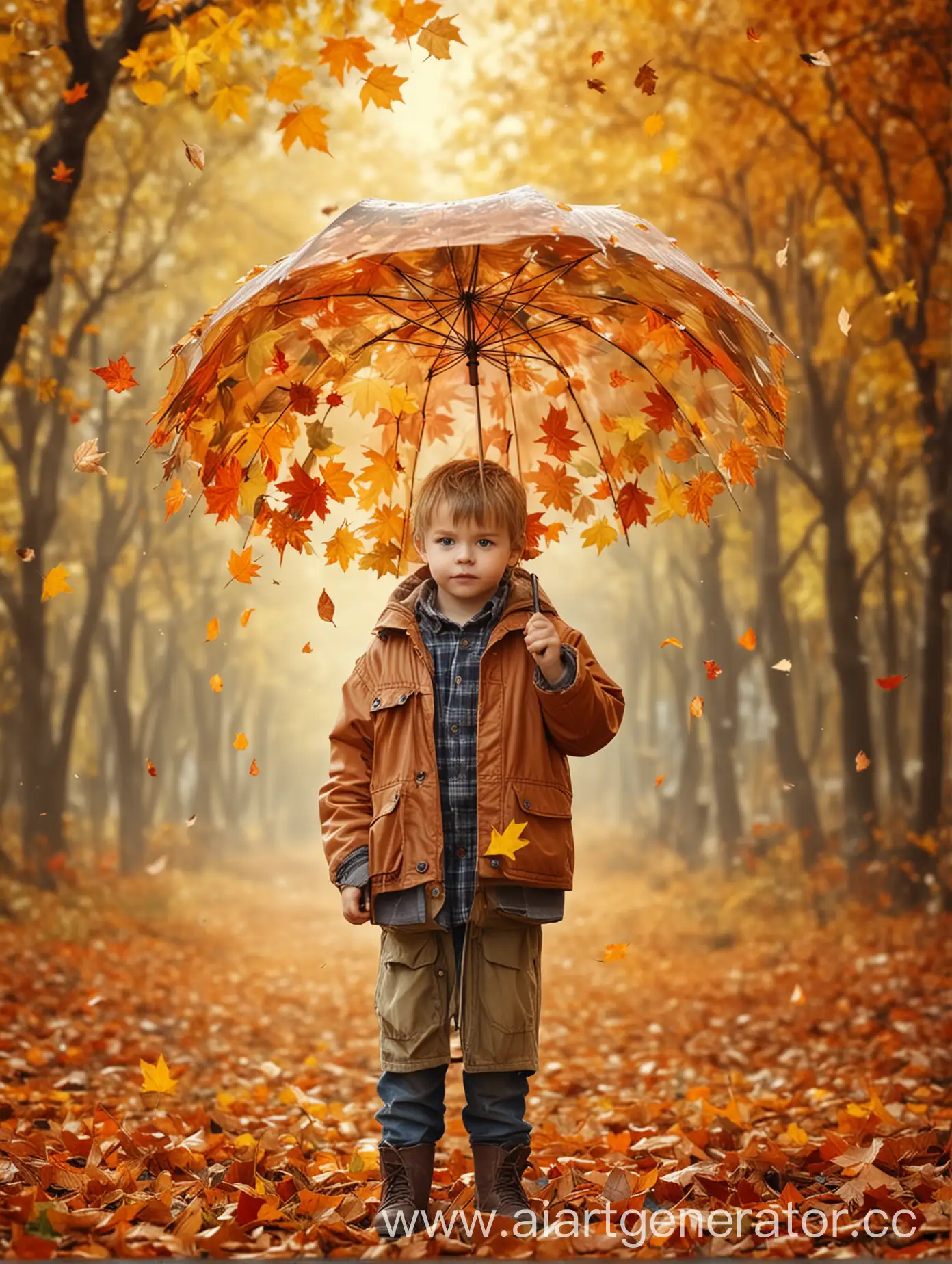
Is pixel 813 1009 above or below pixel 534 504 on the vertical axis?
below

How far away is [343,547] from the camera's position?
4145mm

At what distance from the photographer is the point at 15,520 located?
1198 cm

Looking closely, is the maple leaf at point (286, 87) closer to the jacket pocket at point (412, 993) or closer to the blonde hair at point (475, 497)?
the blonde hair at point (475, 497)

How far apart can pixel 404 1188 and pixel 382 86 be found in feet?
11.6

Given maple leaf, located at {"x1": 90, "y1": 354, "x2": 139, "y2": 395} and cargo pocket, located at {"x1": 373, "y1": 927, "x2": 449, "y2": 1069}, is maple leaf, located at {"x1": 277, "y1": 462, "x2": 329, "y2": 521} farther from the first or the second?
cargo pocket, located at {"x1": 373, "y1": 927, "x2": 449, "y2": 1069}

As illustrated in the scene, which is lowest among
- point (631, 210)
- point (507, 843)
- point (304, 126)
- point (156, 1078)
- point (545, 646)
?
point (156, 1078)

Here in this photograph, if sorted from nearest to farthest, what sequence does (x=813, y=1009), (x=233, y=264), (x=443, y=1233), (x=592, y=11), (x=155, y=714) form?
(x=443, y=1233)
(x=813, y=1009)
(x=592, y=11)
(x=233, y=264)
(x=155, y=714)

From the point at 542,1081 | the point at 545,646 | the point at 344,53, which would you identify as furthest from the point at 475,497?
the point at 542,1081

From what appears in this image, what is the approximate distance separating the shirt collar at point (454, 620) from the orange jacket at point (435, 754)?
0.03 metres

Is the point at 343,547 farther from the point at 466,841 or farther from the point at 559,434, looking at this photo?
the point at 466,841

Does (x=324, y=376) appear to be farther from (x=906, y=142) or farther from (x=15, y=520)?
(x=15, y=520)

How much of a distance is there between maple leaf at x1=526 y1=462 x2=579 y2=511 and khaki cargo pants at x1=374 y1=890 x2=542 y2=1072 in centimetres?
159

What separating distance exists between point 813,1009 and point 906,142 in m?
6.64

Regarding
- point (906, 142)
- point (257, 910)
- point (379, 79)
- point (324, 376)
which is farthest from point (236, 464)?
point (257, 910)
